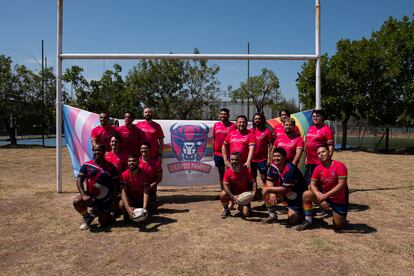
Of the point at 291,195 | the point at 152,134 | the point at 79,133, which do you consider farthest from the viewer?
the point at 79,133

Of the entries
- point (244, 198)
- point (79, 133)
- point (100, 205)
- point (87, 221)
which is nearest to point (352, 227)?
point (244, 198)

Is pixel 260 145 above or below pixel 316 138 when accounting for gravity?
below

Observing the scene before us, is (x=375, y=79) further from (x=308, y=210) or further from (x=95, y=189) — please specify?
(x=95, y=189)

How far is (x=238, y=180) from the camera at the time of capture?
567cm

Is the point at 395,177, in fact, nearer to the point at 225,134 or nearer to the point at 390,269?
the point at 225,134

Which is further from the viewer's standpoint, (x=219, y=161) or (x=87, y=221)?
(x=219, y=161)

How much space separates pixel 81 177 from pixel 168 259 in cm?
191

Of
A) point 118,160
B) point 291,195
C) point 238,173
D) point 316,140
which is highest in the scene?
point 316,140

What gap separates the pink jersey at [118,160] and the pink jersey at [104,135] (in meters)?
0.45

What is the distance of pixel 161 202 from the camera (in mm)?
7055

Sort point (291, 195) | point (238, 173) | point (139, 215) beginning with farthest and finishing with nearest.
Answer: point (238, 173) → point (291, 195) → point (139, 215)

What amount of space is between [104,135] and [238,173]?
2.44m

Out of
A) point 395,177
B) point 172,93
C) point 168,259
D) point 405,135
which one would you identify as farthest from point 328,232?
point 405,135

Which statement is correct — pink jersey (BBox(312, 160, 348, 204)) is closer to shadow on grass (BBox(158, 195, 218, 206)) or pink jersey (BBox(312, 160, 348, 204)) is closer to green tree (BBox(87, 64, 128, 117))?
Answer: shadow on grass (BBox(158, 195, 218, 206))
